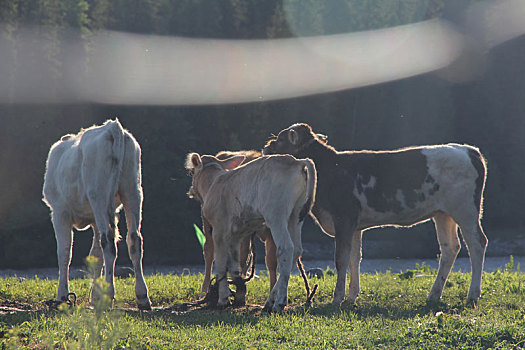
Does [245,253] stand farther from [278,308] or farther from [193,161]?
[278,308]

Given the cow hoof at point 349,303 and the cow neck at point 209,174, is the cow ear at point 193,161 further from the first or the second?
the cow hoof at point 349,303

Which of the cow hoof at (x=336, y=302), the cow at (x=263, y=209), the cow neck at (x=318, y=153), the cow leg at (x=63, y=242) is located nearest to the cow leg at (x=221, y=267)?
the cow at (x=263, y=209)

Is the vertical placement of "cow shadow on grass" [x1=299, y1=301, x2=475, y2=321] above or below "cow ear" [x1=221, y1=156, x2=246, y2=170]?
below

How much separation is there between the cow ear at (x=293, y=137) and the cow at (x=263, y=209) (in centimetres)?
141

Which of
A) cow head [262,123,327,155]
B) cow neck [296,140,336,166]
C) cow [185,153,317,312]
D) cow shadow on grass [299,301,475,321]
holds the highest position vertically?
cow head [262,123,327,155]

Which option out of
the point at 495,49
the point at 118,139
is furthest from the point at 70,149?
the point at 495,49

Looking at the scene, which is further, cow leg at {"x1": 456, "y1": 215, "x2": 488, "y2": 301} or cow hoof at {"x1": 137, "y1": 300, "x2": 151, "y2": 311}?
cow leg at {"x1": 456, "y1": 215, "x2": 488, "y2": 301}

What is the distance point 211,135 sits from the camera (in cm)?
3606

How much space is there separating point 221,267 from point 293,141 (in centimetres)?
269

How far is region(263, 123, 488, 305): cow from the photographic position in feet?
33.3

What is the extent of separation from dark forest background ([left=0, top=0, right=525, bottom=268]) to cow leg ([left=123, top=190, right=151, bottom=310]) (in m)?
20.4

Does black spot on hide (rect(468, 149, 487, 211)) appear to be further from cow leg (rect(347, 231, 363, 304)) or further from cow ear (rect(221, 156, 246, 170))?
cow ear (rect(221, 156, 246, 170))

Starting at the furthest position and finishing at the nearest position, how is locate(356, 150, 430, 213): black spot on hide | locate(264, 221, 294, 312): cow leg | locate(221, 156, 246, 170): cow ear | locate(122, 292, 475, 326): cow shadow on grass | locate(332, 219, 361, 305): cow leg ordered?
1. locate(221, 156, 246, 170): cow ear
2. locate(356, 150, 430, 213): black spot on hide
3. locate(332, 219, 361, 305): cow leg
4. locate(264, 221, 294, 312): cow leg
5. locate(122, 292, 475, 326): cow shadow on grass

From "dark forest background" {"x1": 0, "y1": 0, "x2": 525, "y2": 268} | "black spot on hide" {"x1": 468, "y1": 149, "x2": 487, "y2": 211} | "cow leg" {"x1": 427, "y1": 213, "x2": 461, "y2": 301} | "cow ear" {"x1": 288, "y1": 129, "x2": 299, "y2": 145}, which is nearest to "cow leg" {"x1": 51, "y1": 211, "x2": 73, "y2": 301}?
"cow ear" {"x1": 288, "y1": 129, "x2": 299, "y2": 145}
